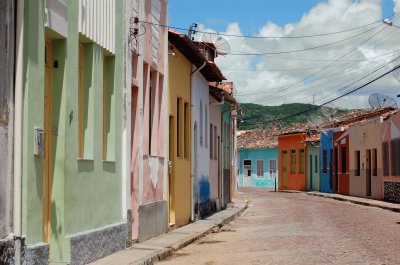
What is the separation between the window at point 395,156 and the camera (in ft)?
95.4

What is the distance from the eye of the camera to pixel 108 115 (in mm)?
11758

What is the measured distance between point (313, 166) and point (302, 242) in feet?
116

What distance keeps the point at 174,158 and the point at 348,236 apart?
470cm

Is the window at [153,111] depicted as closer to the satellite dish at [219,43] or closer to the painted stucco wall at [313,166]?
the satellite dish at [219,43]

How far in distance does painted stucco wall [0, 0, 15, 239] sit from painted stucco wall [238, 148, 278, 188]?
2242 inches

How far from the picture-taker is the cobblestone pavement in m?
11.4

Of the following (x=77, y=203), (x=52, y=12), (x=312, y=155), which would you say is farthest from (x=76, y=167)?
(x=312, y=155)

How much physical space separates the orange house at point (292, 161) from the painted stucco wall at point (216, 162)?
22973 mm

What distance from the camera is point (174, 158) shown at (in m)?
17.5

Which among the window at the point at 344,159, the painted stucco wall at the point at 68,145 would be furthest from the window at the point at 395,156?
the painted stucco wall at the point at 68,145

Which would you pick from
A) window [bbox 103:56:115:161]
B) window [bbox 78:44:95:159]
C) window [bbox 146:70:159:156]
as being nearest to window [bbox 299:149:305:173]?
window [bbox 146:70:159:156]

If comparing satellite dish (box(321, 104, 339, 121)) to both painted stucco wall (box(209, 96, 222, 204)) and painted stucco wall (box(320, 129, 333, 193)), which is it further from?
painted stucco wall (box(209, 96, 222, 204))

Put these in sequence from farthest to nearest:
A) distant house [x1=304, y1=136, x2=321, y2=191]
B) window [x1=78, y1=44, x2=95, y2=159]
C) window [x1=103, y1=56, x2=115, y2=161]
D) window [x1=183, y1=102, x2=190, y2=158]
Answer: distant house [x1=304, y1=136, x2=321, y2=191] → window [x1=183, y1=102, x2=190, y2=158] → window [x1=103, y1=56, x2=115, y2=161] → window [x1=78, y1=44, x2=95, y2=159]

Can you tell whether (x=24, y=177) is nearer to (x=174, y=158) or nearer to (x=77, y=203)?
(x=77, y=203)
